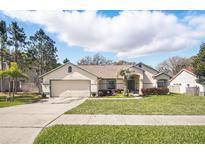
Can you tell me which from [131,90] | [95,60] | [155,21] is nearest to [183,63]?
[95,60]

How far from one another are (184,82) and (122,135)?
83.4 ft

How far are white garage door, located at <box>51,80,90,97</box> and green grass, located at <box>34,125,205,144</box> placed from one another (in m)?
15.6

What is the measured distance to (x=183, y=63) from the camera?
52938 mm

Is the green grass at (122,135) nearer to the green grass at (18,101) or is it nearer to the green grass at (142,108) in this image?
the green grass at (142,108)

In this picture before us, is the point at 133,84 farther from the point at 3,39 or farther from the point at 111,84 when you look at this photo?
the point at 3,39

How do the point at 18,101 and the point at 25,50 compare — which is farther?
the point at 25,50

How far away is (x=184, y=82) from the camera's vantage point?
29.2 metres

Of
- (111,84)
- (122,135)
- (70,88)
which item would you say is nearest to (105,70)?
(111,84)

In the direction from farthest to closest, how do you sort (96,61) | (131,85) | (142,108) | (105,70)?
(96,61) < (105,70) < (131,85) < (142,108)

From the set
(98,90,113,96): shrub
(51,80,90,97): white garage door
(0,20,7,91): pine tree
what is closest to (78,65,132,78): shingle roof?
(98,90,113,96): shrub

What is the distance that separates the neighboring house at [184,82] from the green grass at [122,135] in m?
20.1

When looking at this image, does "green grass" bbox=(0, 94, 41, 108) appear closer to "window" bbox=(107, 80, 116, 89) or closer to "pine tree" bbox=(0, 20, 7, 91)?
"pine tree" bbox=(0, 20, 7, 91)

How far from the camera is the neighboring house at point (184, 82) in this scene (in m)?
26.7
